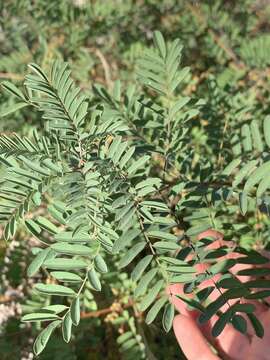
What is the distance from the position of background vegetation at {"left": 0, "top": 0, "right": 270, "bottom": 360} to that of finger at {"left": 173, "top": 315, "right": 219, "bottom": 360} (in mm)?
142

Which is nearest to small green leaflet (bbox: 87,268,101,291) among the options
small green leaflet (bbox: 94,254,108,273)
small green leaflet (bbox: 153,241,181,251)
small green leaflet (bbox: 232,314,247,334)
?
small green leaflet (bbox: 94,254,108,273)

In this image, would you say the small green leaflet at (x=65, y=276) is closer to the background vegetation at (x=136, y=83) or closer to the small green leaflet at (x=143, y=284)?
the small green leaflet at (x=143, y=284)

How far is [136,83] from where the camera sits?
220 centimetres

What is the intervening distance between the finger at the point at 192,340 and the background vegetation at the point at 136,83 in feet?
0.46

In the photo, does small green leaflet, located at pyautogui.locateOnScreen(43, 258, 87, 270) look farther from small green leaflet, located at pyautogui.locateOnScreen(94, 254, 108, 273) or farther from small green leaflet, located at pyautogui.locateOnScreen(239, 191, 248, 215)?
small green leaflet, located at pyautogui.locateOnScreen(239, 191, 248, 215)

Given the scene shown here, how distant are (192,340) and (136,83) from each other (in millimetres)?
1176

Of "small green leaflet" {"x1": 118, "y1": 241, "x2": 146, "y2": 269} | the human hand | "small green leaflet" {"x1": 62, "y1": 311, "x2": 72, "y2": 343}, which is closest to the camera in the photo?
"small green leaflet" {"x1": 62, "y1": 311, "x2": 72, "y2": 343}

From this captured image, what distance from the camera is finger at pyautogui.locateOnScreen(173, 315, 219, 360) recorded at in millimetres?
1428

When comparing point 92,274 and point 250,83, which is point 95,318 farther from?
point 250,83

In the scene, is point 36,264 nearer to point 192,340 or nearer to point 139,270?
point 139,270

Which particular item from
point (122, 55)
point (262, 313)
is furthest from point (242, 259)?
point (122, 55)

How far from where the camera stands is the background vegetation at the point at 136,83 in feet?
4.99

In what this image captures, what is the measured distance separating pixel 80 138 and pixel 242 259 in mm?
414

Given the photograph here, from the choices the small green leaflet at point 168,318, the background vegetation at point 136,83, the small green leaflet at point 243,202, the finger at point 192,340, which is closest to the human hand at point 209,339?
the finger at point 192,340
